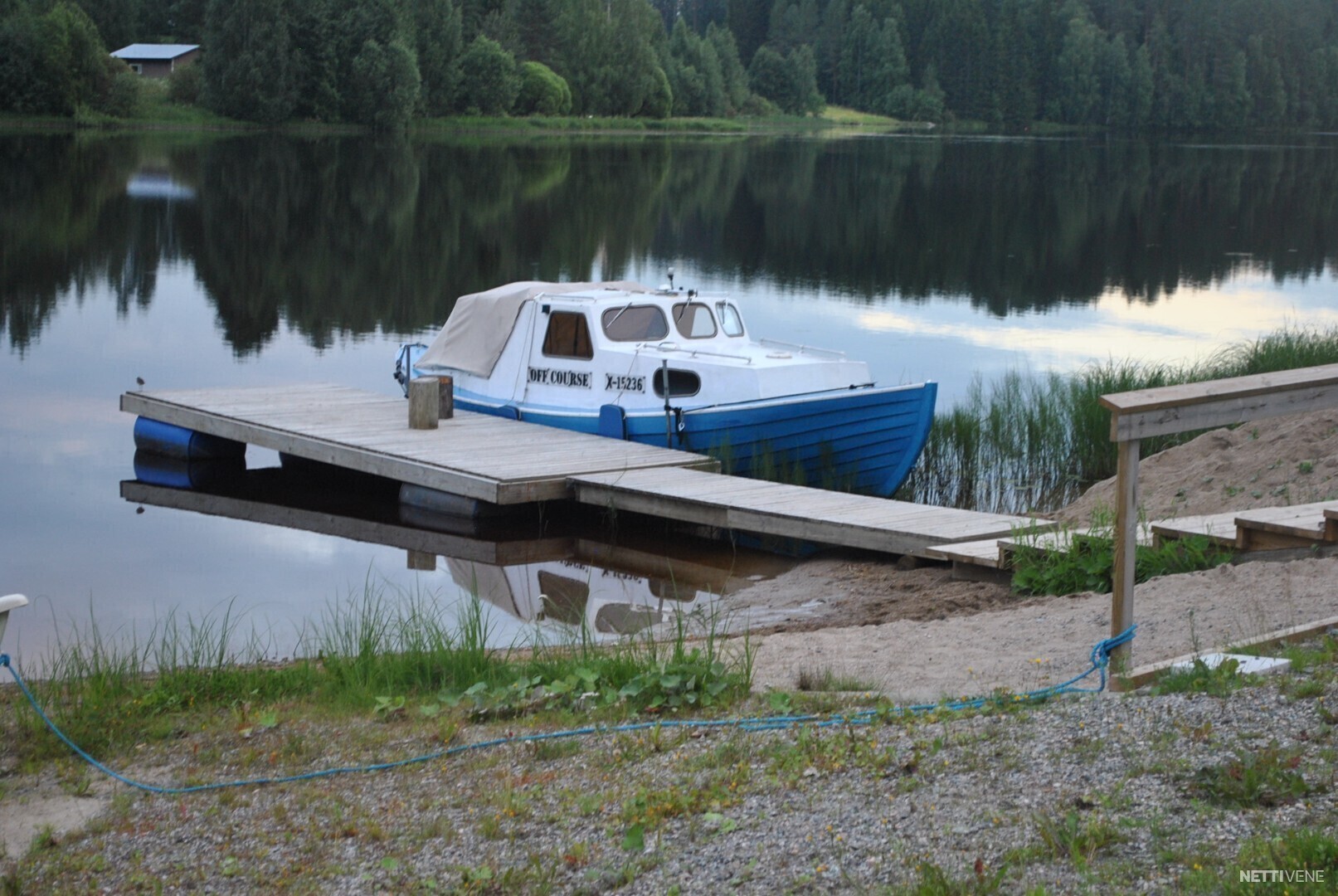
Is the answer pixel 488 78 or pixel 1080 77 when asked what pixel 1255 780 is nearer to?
pixel 488 78

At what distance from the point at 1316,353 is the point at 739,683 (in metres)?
11.5

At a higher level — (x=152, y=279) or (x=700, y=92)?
(x=700, y=92)

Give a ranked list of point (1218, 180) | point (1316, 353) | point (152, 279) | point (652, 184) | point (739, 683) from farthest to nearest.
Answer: point (1218, 180) → point (652, 184) → point (152, 279) → point (1316, 353) → point (739, 683)

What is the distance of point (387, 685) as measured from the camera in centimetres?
686

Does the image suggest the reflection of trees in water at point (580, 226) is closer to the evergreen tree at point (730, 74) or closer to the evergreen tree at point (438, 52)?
the evergreen tree at point (438, 52)

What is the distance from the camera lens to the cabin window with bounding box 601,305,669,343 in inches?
585

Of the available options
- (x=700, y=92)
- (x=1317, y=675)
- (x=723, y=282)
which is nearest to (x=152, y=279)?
(x=723, y=282)

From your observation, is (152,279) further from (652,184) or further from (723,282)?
(652,184)

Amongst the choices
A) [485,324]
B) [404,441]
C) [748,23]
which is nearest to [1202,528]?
[404,441]

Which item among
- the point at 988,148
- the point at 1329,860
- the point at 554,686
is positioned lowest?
the point at 554,686

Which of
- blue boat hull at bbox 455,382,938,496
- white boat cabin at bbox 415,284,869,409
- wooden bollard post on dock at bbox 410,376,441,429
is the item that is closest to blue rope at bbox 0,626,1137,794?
blue boat hull at bbox 455,382,938,496

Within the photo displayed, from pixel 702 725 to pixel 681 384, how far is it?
28.9 ft

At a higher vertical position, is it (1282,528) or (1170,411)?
(1170,411)

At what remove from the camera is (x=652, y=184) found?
51.8 m
